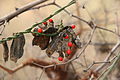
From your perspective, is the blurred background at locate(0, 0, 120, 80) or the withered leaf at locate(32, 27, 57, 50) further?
the blurred background at locate(0, 0, 120, 80)

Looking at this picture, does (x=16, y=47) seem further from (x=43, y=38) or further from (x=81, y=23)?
(x=81, y=23)

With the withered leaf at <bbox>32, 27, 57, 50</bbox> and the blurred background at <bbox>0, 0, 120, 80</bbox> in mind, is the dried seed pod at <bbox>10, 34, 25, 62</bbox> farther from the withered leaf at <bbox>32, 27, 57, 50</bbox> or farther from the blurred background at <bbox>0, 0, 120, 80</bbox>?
the blurred background at <bbox>0, 0, 120, 80</bbox>

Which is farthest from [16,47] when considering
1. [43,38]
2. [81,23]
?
[81,23]

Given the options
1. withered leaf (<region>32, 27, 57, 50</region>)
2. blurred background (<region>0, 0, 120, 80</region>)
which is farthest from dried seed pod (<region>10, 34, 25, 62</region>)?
blurred background (<region>0, 0, 120, 80</region>)

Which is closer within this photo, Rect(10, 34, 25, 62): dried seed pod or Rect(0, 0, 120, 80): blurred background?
Rect(10, 34, 25, 62): dried seed pod

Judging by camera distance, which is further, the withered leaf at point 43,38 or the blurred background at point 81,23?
the blurred background at point 81,23

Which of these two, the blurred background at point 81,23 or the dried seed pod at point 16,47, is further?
the blurred background at point 81,23

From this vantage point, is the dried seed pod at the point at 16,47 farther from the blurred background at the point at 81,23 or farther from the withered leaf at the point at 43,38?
the blurred background at the point at 81,23

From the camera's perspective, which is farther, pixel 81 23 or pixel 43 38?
pixel 81 23

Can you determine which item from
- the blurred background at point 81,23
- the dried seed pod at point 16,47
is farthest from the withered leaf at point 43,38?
the blurred background at point 81,23

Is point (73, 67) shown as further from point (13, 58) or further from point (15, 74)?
point (13, 58)

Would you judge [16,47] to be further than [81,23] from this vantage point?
No
